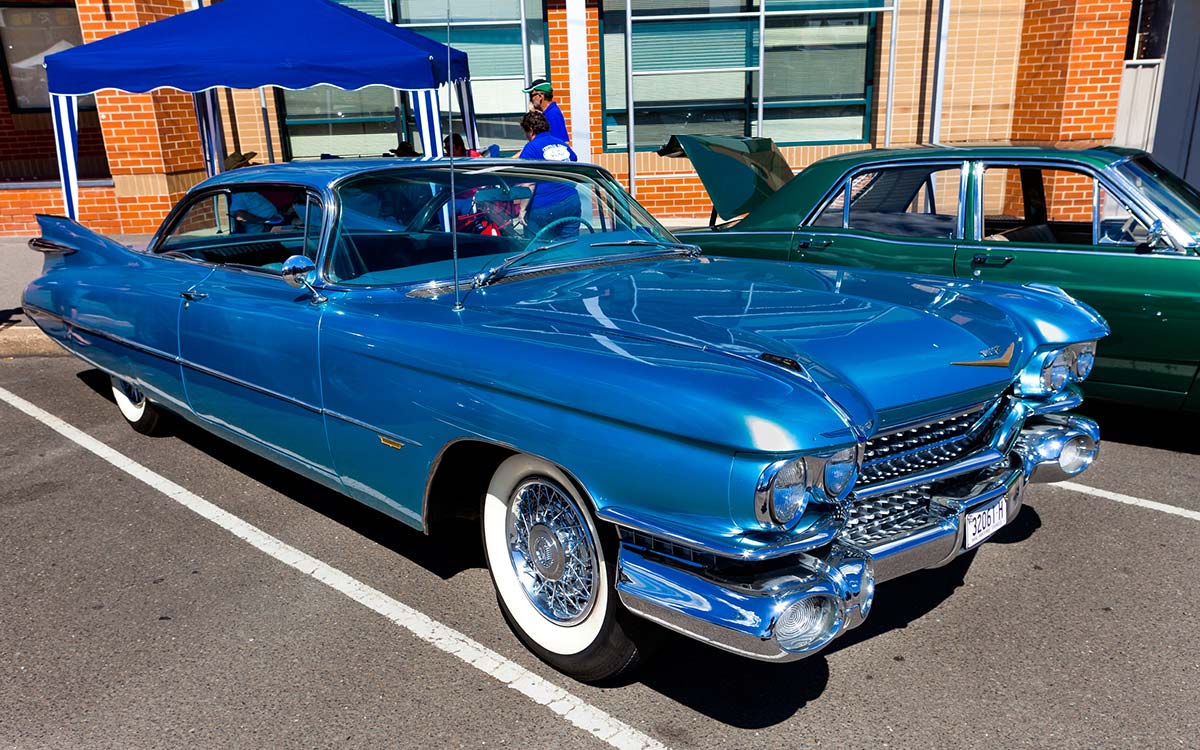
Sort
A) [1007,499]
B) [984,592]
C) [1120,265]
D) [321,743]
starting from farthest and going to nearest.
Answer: [1120,265]
[984,592]
[1007,499]
[321,743]

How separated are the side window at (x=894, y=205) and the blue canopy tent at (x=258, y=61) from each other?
3.57 meters

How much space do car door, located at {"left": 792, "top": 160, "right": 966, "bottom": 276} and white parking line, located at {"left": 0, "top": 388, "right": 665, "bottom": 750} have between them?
336cm

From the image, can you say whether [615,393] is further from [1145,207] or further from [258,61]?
[258,61]

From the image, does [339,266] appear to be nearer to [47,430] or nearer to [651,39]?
[47,430]

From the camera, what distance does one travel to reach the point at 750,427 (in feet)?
7.35

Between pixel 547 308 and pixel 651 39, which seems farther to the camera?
pixel 651 39

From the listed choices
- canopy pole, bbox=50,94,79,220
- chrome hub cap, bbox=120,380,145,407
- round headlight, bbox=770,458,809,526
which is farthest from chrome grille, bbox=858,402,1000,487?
canopy pole, bbox=50,94,79,220

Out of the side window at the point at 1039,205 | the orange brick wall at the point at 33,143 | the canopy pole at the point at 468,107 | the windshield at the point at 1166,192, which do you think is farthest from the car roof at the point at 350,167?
the orange brick wall at the point at 33,143

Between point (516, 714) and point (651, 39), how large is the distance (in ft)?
31.8

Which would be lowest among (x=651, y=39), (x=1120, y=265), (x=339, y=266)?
(x=1120, y=265)

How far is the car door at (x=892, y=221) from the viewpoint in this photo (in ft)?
17.0

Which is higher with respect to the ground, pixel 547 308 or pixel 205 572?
pixel 547 308

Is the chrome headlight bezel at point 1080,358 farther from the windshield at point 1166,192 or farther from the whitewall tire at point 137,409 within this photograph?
the whitewall tire at point 137,409

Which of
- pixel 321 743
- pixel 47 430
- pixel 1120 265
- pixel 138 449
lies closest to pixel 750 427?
pixel 321 743
